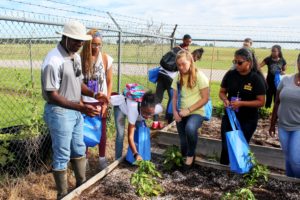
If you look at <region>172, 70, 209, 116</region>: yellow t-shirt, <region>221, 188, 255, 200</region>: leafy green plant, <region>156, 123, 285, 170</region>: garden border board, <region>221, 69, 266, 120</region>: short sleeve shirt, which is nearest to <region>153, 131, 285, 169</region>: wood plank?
→ <region>156, 123, 285, 170</region>: garden border board

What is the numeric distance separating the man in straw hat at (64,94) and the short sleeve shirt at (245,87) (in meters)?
1.98

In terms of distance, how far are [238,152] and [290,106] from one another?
827mm

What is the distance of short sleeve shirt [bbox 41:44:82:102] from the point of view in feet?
9.53

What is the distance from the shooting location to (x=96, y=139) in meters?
3.97

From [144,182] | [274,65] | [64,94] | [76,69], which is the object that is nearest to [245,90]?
[144,182]

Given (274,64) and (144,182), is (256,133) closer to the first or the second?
(274,64)

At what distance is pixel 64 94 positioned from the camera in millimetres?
3094

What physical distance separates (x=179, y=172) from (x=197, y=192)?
0.53 meters

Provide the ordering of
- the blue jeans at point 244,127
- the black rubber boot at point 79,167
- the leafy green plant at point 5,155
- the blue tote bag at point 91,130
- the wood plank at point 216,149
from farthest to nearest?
the wood plank at point 216,149, the blue jeans at point 244,127, the blue tote bag at point 91,130, the leafy green plant at point 5,155, the black rubber boot at point 79,167

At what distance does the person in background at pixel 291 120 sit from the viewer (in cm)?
388

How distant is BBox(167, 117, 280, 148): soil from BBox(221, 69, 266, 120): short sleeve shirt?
183cm

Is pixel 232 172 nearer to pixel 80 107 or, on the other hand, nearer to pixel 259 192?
pixel 259 192

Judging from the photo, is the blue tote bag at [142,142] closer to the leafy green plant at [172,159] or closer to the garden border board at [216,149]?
the leafy green plant at [172,159]

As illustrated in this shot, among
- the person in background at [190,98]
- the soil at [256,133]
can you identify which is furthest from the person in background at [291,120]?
the soil at [256,133]
